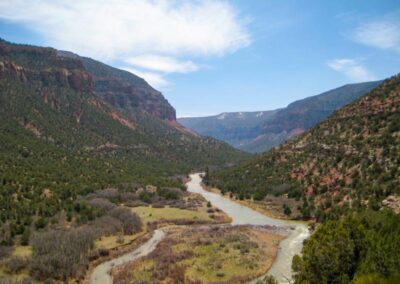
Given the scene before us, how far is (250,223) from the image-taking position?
49.0 meters

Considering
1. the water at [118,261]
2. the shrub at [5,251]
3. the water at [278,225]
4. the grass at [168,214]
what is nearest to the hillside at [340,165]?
the water at [278,225]

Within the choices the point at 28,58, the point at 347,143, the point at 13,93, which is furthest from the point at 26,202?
the point at 28,58

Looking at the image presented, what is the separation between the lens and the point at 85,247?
3331cm

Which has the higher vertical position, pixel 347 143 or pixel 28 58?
pixel 28 58

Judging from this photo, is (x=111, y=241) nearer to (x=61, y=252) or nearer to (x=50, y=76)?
(x=61, y=252)

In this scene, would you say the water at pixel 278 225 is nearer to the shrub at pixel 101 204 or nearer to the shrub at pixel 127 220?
the shrub at pixel 127 220

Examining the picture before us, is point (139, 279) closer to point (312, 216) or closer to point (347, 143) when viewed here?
point (312, 216)

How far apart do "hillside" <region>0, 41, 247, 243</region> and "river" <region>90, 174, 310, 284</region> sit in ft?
32.5

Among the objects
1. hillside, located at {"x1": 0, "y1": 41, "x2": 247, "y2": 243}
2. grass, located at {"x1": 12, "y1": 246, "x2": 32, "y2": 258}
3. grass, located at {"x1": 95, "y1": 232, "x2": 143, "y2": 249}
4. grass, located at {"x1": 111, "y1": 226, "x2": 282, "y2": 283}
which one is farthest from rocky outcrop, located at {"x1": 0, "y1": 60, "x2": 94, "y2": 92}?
grass, located at {"x1": 111, "y1": 226, "x2": 282, "y2": 283}

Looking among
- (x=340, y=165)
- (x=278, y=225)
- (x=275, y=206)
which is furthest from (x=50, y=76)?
(x=278, y=225)

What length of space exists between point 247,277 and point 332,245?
29.5ft

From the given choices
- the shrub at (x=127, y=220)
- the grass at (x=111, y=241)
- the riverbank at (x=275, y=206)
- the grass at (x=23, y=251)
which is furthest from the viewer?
the riverbank at (x=275, y=206)

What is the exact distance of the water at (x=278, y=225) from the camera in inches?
1198

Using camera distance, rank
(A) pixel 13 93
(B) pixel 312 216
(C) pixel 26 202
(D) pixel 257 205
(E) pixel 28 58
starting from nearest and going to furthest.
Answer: (C) pixel 26 202, (B) pixel 312 216, (D) pixel 257 205, (A) pixel 13 93, (E) pixel 28 58
